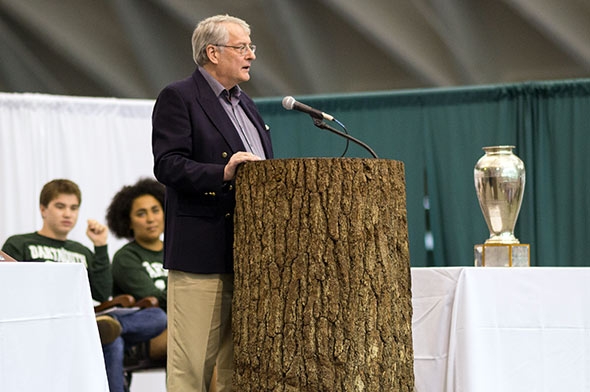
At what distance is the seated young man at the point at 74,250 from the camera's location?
207 inches

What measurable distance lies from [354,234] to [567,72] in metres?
4.69

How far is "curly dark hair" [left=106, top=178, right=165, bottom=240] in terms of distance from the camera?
6.18m

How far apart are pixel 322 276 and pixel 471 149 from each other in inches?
178

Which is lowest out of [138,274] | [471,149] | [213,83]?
[138,274]

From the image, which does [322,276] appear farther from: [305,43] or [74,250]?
[305,43]

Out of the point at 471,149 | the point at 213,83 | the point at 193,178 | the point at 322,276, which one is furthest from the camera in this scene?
the point at 471,149

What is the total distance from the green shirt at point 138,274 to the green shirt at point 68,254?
7 cm

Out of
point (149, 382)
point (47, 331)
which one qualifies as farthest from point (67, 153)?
point (47, 331)

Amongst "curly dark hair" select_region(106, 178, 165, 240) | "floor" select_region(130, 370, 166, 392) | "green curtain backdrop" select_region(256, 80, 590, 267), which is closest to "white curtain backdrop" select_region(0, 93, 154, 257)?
"curly dark hair" select_region(106, 178, 165, 240)

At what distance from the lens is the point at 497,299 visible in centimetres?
315

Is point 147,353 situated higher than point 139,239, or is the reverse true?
point 139,239

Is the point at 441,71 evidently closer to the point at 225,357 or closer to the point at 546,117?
the point at 546,117

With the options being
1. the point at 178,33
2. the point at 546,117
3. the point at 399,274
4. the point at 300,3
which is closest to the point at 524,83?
the point at 546,117

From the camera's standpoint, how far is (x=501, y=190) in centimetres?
360
